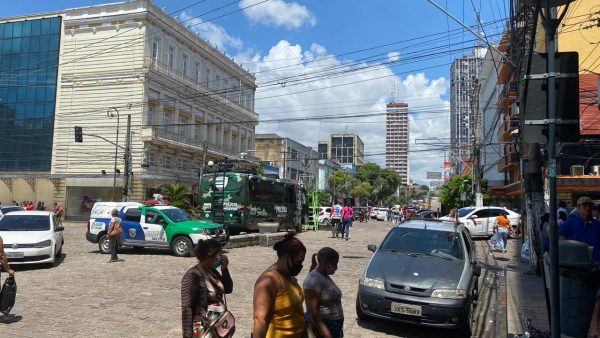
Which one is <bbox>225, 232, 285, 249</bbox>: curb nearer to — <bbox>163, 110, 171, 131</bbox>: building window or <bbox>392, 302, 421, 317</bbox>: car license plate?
<bbox>392, 302, 421, 317</bbox>: car license plate

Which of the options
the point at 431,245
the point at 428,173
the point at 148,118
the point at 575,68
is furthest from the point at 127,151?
the point at 428,173

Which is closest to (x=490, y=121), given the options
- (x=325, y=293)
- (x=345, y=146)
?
(x=325, y=293)

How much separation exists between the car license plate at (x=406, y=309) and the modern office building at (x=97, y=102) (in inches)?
1412

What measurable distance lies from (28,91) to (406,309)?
168 ft

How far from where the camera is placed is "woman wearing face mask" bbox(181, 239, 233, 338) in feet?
13.2

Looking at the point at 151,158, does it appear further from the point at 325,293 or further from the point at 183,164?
the point at 325,293

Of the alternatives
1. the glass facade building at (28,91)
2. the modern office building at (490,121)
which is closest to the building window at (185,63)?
the glass facade building at (28,91)

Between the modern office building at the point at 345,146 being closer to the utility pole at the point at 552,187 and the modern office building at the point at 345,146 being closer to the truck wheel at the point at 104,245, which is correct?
the truck wheel at the point at 104,245

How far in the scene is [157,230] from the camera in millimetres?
16156

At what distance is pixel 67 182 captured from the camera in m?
44.9

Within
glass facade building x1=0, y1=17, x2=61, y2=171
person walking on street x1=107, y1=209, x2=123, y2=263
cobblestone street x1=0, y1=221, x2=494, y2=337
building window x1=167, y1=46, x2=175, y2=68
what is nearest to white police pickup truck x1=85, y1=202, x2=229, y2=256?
cobblestone street x1=0, y1=221, x2=494, y2=337

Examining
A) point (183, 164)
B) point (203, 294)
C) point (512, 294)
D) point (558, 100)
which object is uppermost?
point (183, 164)

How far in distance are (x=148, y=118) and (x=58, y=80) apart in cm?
1086

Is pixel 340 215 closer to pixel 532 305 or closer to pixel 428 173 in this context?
pixel 532 305
